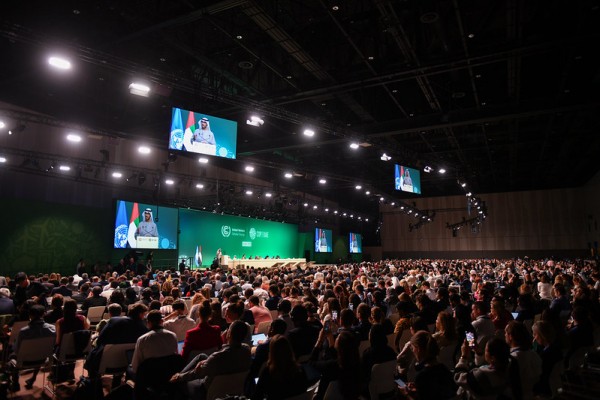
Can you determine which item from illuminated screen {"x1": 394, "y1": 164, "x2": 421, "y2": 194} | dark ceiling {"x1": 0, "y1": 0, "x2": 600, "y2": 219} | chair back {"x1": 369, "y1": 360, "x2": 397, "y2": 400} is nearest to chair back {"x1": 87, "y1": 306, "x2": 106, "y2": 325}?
dark ceiling {"x1": 0, "y1": 0, "x2": 600, "y2": 219}

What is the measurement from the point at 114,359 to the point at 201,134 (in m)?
6.50

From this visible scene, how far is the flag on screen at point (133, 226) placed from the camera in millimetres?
19141

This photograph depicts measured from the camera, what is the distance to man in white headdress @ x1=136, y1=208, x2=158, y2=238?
1958 cm

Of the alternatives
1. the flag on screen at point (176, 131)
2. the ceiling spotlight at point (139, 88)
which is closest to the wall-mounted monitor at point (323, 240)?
the flag on screen at point (176, 131)

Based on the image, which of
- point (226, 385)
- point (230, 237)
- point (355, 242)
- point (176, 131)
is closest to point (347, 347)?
point (226, 385)

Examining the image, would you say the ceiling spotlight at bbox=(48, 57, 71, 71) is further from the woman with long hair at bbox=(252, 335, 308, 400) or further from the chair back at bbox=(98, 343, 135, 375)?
the woman with long hair at bbox=(252, 335, 308, 400)

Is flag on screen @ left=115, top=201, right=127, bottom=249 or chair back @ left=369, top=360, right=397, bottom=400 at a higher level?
flag on screen @ left=115, top=201, right=127, bottom=249

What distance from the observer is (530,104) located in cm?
1261

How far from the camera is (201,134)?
1002cm

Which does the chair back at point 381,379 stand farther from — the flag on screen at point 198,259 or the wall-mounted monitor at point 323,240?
the wall-mounted monitor at point 323,240

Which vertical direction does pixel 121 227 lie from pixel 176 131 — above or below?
below

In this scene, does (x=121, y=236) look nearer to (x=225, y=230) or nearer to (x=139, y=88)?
(x=225, y=230)

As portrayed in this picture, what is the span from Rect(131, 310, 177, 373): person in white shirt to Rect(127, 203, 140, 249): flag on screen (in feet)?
53.8

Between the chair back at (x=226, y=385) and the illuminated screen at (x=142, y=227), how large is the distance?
16596 millimetres
